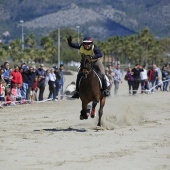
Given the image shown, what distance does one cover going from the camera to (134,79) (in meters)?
35.6

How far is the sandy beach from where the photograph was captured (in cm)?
1130

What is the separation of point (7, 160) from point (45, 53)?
5410 inches

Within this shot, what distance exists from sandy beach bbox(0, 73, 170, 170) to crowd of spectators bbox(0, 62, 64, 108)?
4.33m

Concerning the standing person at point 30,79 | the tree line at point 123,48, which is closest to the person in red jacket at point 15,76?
the standing person at point 30,79

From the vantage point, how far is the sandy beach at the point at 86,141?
445 inches

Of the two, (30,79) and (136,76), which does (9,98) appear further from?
(136,76)

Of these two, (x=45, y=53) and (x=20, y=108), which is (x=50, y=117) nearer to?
(x=20, y=108)

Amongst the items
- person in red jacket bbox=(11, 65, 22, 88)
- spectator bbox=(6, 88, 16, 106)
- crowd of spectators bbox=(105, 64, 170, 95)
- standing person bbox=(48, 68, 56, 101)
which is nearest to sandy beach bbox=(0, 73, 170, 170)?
spectator bbox=(6, 88, 16, 106)

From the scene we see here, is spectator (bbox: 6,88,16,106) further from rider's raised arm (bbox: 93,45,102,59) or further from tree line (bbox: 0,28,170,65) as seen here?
tree line (bbox: 0,28,170,65)

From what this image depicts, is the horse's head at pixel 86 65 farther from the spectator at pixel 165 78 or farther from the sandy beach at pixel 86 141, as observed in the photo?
the spectator at pixel 165 78

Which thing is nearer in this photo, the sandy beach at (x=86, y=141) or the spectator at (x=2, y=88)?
the sandy beach at (x=86, y=141)

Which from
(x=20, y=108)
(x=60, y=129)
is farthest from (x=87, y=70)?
(x=20, y=108)

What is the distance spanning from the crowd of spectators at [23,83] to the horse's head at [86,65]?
9.30 m

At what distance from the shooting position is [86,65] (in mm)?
16125
